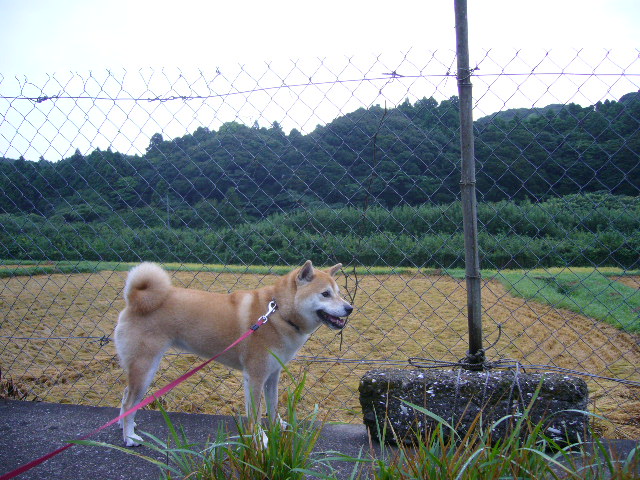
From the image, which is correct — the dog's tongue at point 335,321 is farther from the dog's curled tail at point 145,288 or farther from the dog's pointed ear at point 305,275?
the dog's curled tail at point 145,288

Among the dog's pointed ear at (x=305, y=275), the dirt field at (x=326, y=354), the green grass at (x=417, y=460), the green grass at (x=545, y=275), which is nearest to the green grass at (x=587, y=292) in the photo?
the green grass at (x=545, y=275)

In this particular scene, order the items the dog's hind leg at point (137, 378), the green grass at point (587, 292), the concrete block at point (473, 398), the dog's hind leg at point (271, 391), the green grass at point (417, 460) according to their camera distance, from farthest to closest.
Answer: the green grass at point (587, 292) < the dog's hind leg at point (271, 391) < the dog's hind leg at point (137, 378) < the concrete block at point (473, 398) < the green grass at point (417, 460)

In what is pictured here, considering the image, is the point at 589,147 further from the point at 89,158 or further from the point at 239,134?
the point at 89,158

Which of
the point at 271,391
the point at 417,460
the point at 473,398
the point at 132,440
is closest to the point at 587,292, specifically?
the point at 473,398

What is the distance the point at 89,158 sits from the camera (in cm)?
356

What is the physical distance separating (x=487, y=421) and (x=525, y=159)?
1.49m

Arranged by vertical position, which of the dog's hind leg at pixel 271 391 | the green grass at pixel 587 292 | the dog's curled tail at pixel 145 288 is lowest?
the dog's hind leg at pixel 271 391

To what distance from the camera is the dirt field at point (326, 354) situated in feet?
10.8

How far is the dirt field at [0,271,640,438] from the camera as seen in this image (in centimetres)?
328

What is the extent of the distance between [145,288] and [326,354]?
202 centimetres

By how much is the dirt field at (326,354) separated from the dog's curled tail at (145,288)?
1.96ft

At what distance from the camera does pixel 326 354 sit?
436 centimetres

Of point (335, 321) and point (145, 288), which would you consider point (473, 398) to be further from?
point (145, 288)

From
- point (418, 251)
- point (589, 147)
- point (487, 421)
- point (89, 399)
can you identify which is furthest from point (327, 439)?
point (589, 147)
